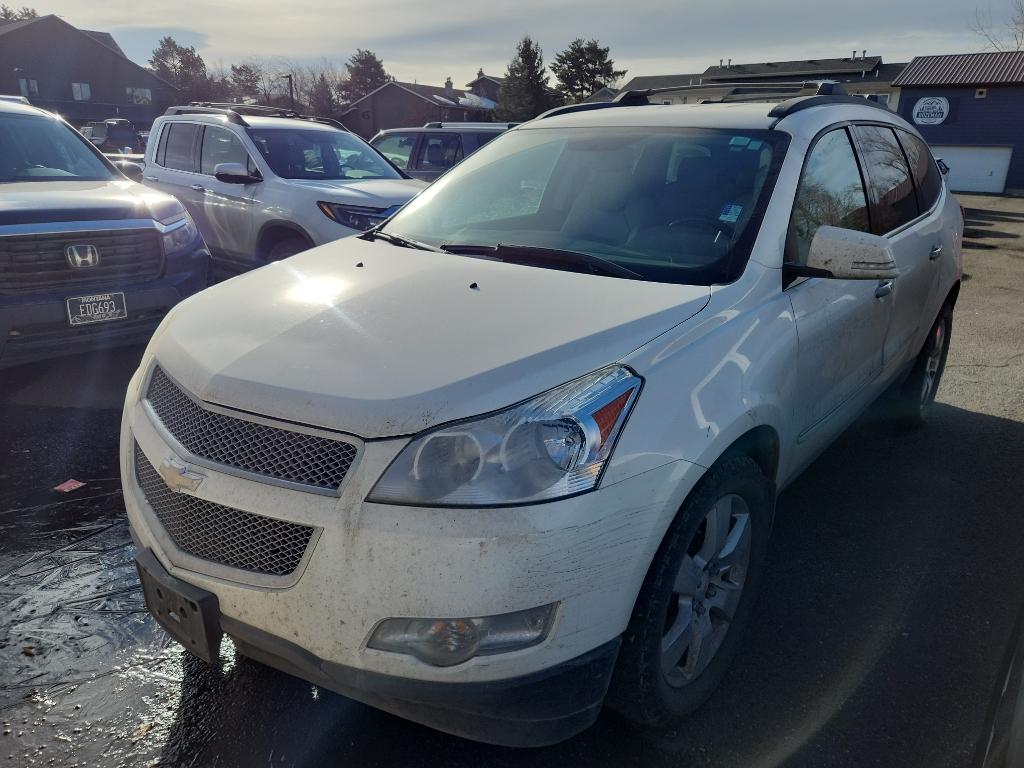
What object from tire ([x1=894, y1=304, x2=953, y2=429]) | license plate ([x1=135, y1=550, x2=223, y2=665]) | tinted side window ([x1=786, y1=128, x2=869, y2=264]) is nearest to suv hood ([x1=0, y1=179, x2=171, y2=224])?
license plate ([x1=135, y1=550, x2=223, y2=665])

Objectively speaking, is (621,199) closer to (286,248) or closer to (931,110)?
(286,248)

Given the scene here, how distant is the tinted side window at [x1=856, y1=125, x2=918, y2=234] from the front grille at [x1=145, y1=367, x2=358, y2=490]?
2.78 meters

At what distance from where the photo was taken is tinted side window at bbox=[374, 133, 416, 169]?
38.3 feet

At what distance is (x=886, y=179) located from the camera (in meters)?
3.78

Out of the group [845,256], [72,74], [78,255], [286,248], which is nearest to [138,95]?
A: [72,74]

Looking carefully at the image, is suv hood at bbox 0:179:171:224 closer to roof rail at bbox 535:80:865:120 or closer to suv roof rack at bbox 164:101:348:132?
suv roof rack at bbox 164:101:348:132

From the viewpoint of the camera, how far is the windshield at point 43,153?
5789mm

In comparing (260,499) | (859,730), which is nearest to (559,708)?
(260,499)

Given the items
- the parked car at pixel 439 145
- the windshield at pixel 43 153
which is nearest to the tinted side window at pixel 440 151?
the parked car at pixel 439 145

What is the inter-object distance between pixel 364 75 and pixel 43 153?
8158cm

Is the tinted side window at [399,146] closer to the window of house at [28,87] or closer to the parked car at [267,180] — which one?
the parked car at [267,180]

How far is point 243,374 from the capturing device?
2.08 m

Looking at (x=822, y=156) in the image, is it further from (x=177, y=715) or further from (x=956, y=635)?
(x=177, y=715)

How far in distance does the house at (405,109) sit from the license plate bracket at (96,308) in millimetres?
55902
